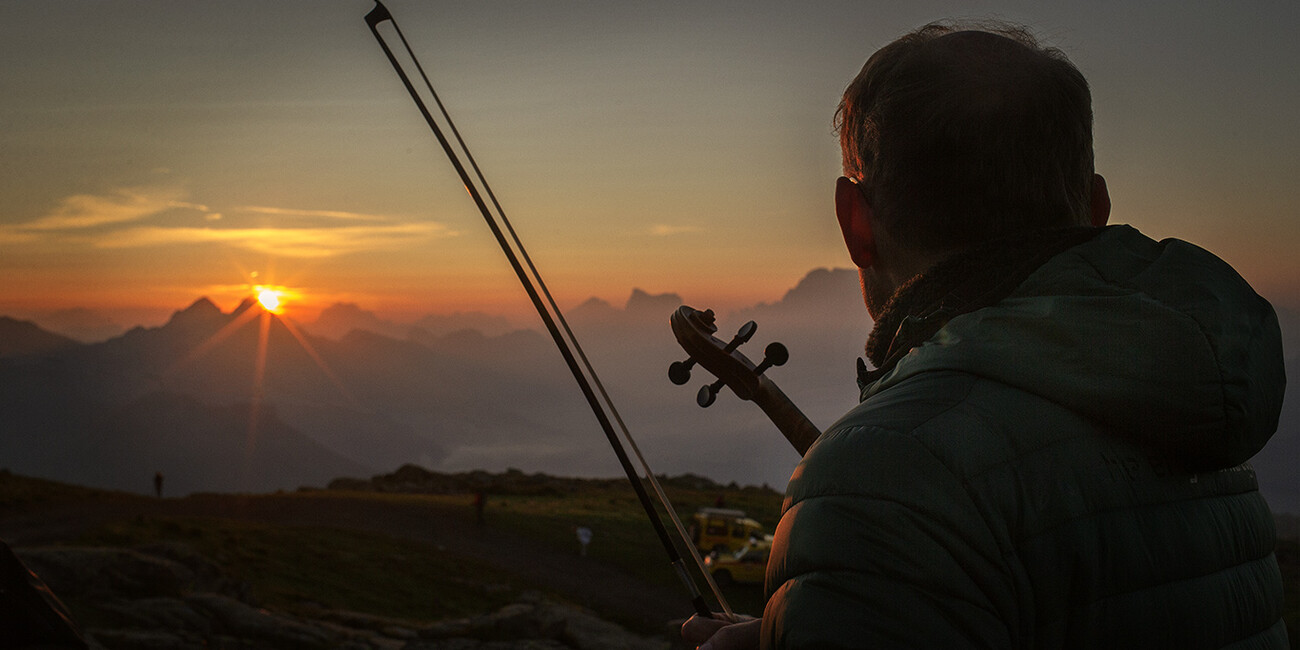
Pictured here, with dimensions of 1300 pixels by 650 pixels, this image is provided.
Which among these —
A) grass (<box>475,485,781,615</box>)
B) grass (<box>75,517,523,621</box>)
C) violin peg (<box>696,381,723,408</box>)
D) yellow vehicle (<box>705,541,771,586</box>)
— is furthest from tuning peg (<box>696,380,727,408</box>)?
yellow vehicle (<box>705,541,771,586</box>)

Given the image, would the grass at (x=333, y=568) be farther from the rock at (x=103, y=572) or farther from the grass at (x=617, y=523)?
the grass at (x=617, y=523)

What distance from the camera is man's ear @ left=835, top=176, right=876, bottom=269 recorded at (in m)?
1.92

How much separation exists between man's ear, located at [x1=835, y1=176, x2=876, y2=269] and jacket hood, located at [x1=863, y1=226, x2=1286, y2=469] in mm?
430

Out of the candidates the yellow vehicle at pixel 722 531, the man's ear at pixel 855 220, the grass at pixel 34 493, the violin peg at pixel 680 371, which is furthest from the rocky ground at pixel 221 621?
the grass at pixel 34 493

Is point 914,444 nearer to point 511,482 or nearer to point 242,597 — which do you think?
point 242,597

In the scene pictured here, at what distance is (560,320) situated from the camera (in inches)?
135

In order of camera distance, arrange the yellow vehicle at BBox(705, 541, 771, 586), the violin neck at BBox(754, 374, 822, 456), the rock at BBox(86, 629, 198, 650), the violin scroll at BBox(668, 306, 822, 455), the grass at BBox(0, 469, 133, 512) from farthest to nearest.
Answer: the grass at BBox(0, 469, 133, 512)
the yellow vehicle at BBox(705, 541, 771, 586)
the rock at BBox(86, 629, 198, 650)
the violin scroll at BBox(668, 306, 822, 455)
the violin neck at BBox(754, 374, 822, 456)

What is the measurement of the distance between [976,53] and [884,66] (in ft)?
0.61

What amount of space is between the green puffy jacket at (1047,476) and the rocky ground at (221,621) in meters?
14.4

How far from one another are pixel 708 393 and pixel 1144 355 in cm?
251

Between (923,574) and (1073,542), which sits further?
(1073,542)

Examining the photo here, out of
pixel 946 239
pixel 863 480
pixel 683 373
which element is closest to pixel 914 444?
pixel 863 480

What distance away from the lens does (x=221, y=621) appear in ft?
51.1

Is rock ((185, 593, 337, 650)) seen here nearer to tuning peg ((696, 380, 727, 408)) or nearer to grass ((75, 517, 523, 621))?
grass ((75, 517, 523, 621))
